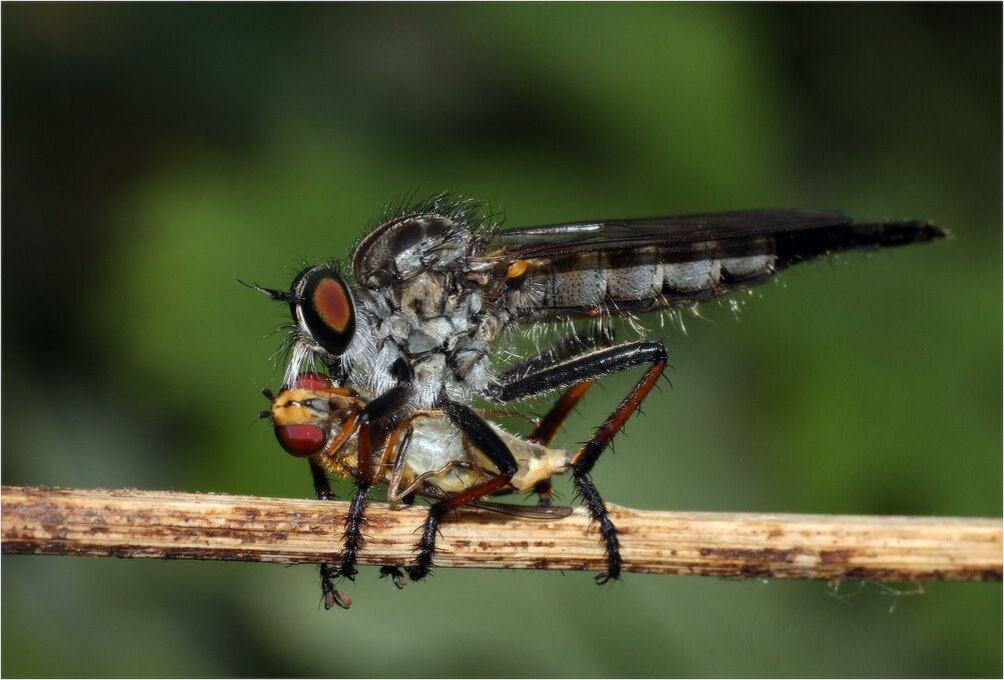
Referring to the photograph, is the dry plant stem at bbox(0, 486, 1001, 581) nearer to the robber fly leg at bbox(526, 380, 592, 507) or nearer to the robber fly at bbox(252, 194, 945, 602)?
the robber fly at bbox(252, 194, 945, 602)

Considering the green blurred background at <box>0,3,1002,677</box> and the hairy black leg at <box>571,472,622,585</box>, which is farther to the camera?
the green blurred background at <box>0,3,1002,677</box>

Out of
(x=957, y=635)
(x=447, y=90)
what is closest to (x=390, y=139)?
(x=447, y=90)

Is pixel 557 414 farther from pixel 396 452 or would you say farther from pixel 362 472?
pixel 362 472

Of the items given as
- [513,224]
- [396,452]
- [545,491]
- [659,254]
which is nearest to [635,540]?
[545,491]

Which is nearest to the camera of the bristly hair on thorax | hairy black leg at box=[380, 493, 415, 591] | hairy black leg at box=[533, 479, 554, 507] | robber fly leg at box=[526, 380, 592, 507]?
hairy black leg at box=[380, 493, 415, 591]

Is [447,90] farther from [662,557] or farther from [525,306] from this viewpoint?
[662,557]

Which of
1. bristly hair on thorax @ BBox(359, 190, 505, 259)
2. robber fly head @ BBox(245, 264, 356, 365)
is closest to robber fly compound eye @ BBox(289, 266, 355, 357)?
robber fly head @ BBox(245, 264, 356, 365)

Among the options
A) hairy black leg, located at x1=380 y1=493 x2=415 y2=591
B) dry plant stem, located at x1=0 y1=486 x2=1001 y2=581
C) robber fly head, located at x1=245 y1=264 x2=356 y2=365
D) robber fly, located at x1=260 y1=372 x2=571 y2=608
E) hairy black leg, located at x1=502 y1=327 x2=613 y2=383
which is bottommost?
hairy black leg, located at x1=380 y1=493 x2=415 y2=591

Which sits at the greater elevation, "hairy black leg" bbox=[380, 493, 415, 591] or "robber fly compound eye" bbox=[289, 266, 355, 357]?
"robber fly compound eye" bbox=[289, 266, 355, 357]
